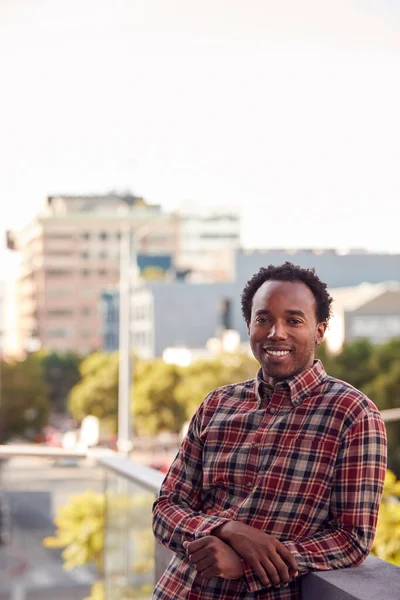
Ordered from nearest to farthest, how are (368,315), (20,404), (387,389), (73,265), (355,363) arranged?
(387,389)
(355,363)
(20,404)
(368,315)
(73,265)

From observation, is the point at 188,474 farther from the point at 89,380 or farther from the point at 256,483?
the point at 89,380

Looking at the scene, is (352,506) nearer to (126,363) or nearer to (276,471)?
(276,471)

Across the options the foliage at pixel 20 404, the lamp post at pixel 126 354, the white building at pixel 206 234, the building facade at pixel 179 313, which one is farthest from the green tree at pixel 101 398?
the white building at pixel 206 234

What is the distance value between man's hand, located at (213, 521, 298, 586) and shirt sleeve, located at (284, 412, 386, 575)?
1.0 inches

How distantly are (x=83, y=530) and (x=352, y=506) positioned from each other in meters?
5.00

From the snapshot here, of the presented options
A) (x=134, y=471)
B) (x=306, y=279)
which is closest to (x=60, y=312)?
Answer: (x=134, y=471)

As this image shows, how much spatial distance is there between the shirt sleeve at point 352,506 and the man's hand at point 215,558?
0.14m

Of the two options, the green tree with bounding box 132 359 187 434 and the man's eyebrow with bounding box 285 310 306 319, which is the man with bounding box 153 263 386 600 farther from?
the green tree with bounding box 132 359 187 434

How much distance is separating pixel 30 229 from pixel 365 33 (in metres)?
58.3

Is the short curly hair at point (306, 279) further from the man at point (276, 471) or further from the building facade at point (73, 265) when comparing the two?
the building facade at point (73, 265)

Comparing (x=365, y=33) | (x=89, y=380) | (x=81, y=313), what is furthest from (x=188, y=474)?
(x=81, y=313)

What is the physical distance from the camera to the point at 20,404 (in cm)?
5238

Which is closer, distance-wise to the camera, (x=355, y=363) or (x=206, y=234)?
(x=355, y=363)

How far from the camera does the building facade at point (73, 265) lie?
125 metres
